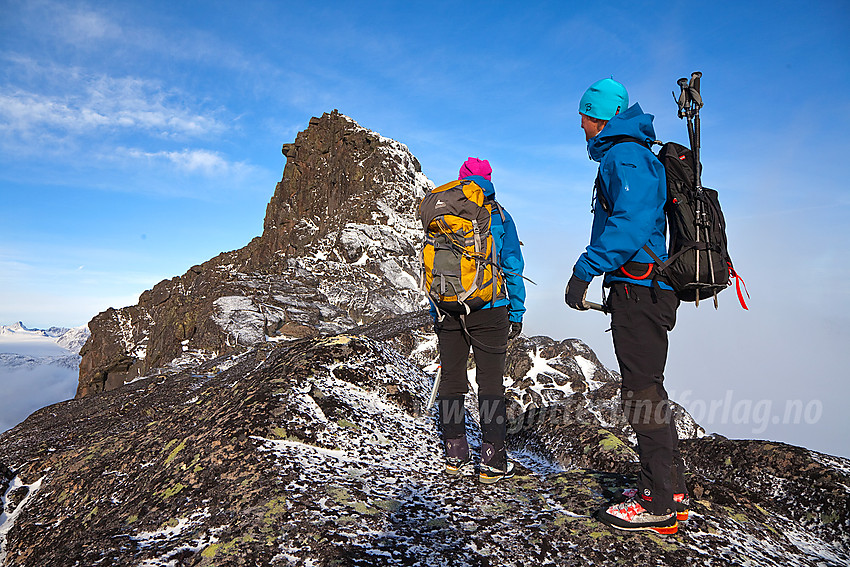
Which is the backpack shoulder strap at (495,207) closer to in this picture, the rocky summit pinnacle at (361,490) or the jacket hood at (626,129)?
the jacket hood at (626,129)

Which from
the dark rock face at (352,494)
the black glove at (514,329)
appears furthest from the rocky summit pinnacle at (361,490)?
the black glove at (514,329)

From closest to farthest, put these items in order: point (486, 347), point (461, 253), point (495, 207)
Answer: point (461, 253)
point (486, 347)
point (495, 207)

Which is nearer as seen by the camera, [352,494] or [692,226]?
[692,226]

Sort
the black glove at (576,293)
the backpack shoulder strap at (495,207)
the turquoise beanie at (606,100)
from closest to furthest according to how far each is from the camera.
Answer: the black glove at (576,293)
the turquoise beanie at (606,100)
the backpack shoulder strap at (495,207)

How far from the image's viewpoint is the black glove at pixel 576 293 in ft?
15.6

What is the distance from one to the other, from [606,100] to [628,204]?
145 centimetres

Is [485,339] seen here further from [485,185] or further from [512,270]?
[485,185]

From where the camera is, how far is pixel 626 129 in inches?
189

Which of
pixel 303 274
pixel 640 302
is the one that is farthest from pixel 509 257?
pixel 303 274

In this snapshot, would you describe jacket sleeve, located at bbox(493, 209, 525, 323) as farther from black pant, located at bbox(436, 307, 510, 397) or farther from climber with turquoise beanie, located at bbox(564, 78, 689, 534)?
climber with turquoise beanie, located at bbox(564, 78, 689, 534)

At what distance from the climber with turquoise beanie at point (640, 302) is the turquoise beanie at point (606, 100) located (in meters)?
0.35

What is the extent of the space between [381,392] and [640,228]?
5.09 meters

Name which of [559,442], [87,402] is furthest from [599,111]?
[87,402]

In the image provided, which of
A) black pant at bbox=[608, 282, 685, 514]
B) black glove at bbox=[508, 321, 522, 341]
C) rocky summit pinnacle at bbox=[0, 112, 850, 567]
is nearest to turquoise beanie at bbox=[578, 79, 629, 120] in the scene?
black pant at bbox=[608, 282, 685, 514]
